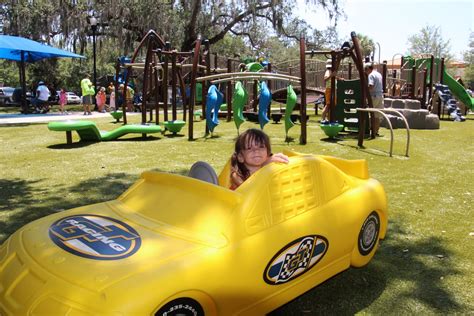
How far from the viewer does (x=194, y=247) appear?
8.24 ft

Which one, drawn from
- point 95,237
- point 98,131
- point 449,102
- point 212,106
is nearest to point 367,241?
point 95,237

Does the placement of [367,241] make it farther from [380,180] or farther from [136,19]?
[136,19]

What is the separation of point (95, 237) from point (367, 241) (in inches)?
85.7

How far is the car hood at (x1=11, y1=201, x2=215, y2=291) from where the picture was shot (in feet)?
7.52

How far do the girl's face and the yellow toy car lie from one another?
0.98 feet

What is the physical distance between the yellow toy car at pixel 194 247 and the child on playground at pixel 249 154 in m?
0.31

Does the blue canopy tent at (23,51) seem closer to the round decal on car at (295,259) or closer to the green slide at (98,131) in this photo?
the green slide at (98,131)

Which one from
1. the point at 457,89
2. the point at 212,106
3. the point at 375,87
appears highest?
the point at 457,89

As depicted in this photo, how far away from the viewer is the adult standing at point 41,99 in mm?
21125

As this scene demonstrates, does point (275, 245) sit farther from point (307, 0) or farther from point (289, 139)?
point (307, 0)

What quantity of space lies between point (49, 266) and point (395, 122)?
43.5ft

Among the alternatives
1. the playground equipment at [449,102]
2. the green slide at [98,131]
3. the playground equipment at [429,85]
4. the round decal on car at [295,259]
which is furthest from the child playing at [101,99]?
the round decal on car at [295,259]

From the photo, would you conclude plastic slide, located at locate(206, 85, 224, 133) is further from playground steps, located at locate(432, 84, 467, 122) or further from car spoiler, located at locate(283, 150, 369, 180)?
playground steps, located at locate(432, 84, 467, 122)

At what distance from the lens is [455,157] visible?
355 inches
